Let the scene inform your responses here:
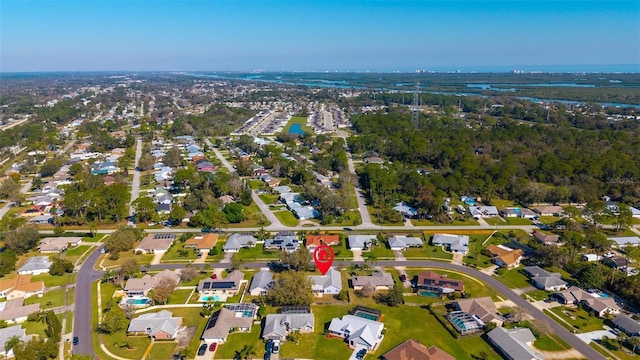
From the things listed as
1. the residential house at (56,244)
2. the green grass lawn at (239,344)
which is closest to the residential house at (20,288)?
the residential house at (56,244)

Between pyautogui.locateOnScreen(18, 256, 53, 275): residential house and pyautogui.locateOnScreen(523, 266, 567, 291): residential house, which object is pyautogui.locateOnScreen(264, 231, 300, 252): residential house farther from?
pyautogui.locateOnScreen(523, 266, 567, 291): residential house

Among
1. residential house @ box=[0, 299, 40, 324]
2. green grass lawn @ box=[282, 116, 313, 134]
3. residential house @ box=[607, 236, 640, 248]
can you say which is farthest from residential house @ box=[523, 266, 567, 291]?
green grass lawn @ box=[282, 116, 313, 134]

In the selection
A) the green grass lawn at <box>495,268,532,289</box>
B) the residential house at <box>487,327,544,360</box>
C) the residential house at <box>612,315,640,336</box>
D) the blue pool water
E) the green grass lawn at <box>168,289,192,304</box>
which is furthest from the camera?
the blue pool water

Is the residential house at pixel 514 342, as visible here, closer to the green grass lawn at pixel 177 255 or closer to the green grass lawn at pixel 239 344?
the green grass lawn at pixel 239 344

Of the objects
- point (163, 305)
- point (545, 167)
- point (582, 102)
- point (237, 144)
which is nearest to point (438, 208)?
point (545, 167)

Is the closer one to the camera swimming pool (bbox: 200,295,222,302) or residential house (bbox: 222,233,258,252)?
swimming pool (bbox: 200,295,222,302)

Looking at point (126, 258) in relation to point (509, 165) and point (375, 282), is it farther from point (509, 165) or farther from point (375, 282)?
point (509, 165)

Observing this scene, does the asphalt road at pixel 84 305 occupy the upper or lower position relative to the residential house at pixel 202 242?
lower
